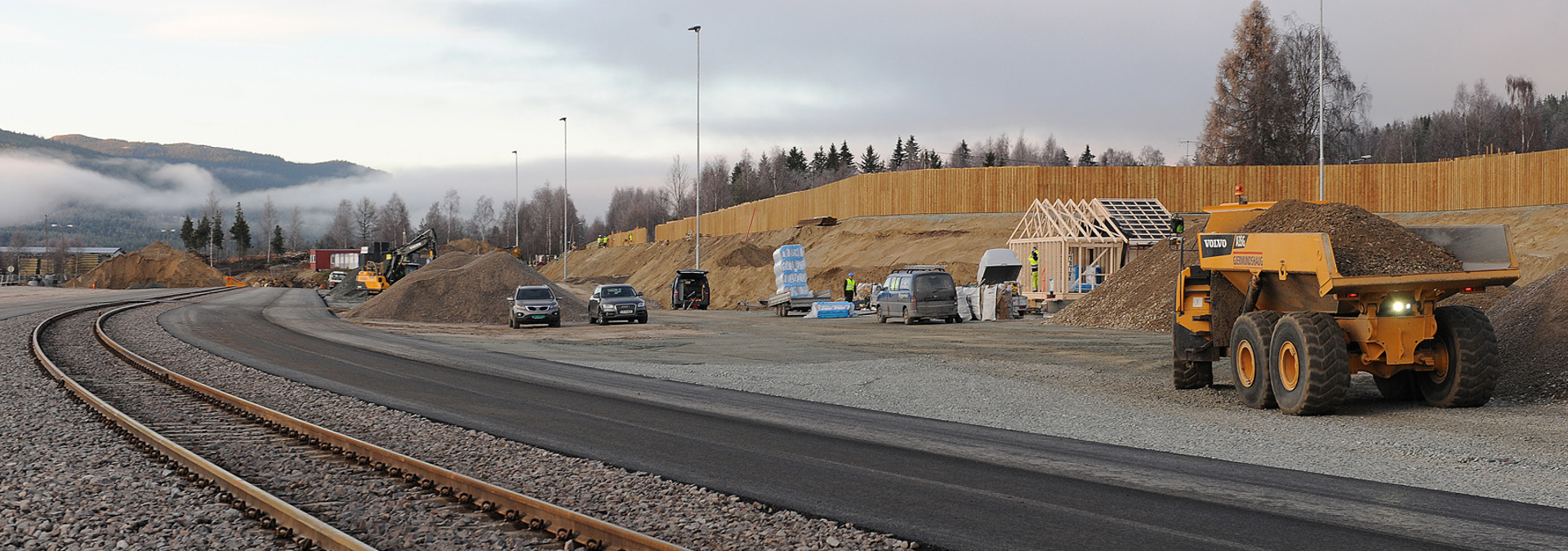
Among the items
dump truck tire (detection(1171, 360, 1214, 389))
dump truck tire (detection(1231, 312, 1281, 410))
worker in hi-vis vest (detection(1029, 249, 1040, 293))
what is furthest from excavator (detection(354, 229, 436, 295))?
dump truck tire (detection(1231, 312, 1281, 410))

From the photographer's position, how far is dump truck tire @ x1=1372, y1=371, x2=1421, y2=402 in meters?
13.7

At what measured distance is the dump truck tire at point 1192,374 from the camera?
15.6 m

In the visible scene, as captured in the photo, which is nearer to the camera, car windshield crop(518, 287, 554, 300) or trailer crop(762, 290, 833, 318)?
car windshield crop(518, 287, 554, 300)

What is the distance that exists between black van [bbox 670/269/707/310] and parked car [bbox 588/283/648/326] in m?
14.7

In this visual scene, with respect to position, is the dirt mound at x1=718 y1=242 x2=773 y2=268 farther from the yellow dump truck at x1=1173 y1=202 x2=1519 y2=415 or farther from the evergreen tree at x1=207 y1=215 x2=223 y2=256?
the evergreen tree at x1=207 y1=215 x2=223 y2=256

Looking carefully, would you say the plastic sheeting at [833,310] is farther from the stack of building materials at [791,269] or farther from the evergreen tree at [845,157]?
the evergreen tree at [845,157]

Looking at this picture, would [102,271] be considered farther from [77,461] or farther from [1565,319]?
[1565,319]

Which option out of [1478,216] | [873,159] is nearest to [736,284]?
[1478,216]

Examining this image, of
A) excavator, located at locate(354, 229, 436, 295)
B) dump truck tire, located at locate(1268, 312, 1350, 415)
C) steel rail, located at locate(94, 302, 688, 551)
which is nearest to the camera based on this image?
steel rail, located at locate(94, 302, 688, 551)

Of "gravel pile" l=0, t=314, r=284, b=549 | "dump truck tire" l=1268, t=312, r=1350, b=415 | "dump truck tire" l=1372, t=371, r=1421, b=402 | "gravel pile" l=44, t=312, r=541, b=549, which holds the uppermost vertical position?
"dump truck tire" l=1268, t=312, r=1350, b=415

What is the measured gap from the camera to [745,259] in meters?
73.8

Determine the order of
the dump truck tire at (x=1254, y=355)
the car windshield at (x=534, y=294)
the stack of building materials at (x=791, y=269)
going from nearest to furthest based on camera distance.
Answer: the dump truck tire at (x=1254, y=355) → the car windshield at (x=534, y=294) → the stack of building materials at (x=791, y=269)

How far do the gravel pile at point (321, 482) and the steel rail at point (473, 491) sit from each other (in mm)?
142

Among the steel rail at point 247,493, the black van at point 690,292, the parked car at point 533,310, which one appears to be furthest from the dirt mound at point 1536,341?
the black van at point 690,292
